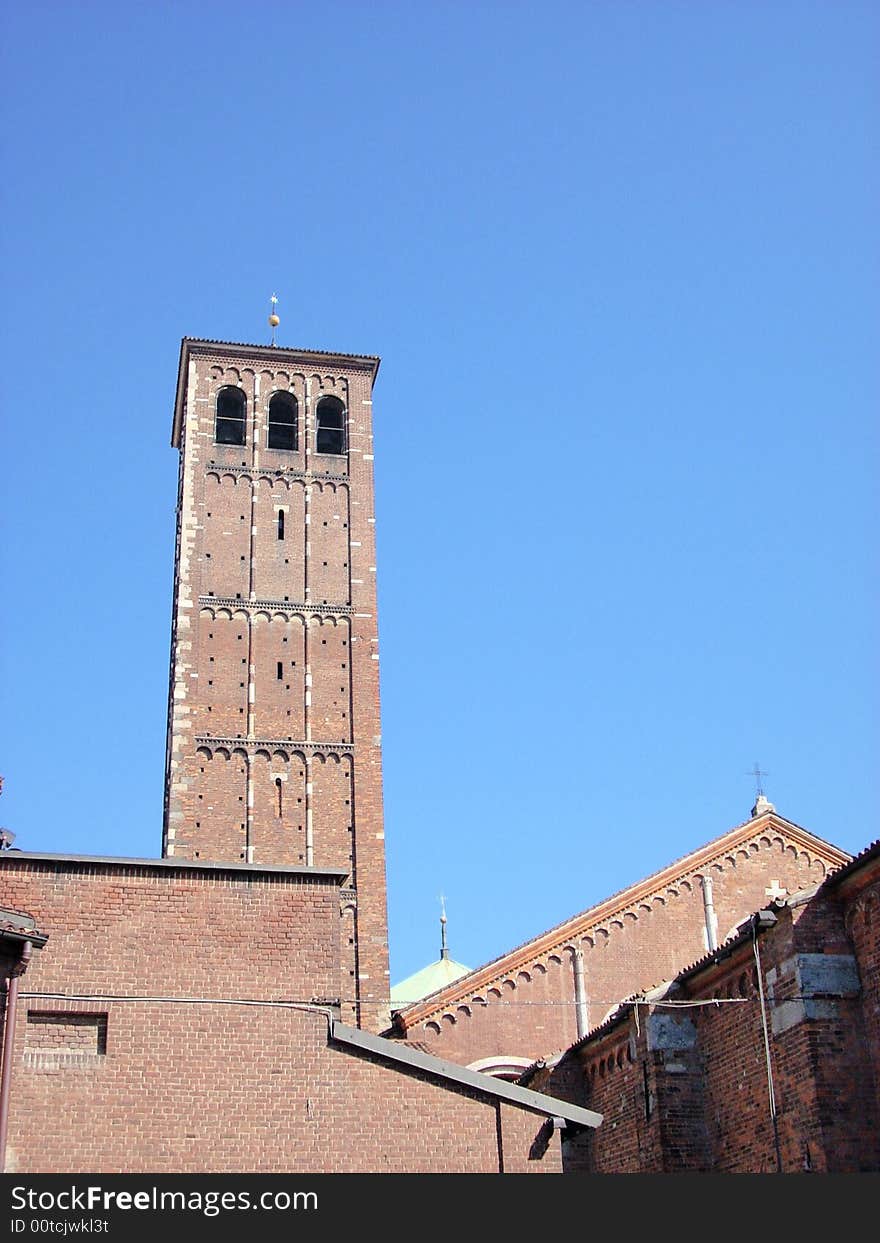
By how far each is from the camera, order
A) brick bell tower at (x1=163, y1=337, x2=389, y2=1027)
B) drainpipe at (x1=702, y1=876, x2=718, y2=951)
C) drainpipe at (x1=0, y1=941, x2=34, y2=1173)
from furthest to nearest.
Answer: brick bell tower at (x1=163, y1=337, x2=389, y2=1027) → drainpipe at (x1=702, y1=876, x2=718, y2=951) → drainpipe at (x1=0, y1=941, x2=34, y2=1173)

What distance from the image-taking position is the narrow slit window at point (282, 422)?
37.7 m

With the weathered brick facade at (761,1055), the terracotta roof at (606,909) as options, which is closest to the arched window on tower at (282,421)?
the terracotta roof at (606,909)

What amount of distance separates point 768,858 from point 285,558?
14.1 metres

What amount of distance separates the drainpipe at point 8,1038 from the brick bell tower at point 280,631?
1546 centimetres

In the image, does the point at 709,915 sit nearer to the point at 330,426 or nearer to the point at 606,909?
the point at 606,909

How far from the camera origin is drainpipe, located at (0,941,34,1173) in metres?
14.4

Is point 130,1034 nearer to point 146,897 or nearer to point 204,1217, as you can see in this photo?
point 146,897

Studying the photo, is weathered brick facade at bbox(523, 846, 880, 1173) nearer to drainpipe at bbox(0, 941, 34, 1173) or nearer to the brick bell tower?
drainpipe at bbox(0, 941, 34, 1173)

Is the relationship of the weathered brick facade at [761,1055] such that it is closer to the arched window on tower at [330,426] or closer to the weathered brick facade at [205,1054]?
the weathered brick facade at [205,1054]

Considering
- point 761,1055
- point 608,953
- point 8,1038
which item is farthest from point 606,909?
point 8,1038

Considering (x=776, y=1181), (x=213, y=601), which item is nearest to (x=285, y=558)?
(x=213, y=601)

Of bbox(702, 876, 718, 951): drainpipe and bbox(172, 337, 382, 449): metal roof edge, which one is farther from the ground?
bbox(172, 337, 382, 449): metal roof edge
